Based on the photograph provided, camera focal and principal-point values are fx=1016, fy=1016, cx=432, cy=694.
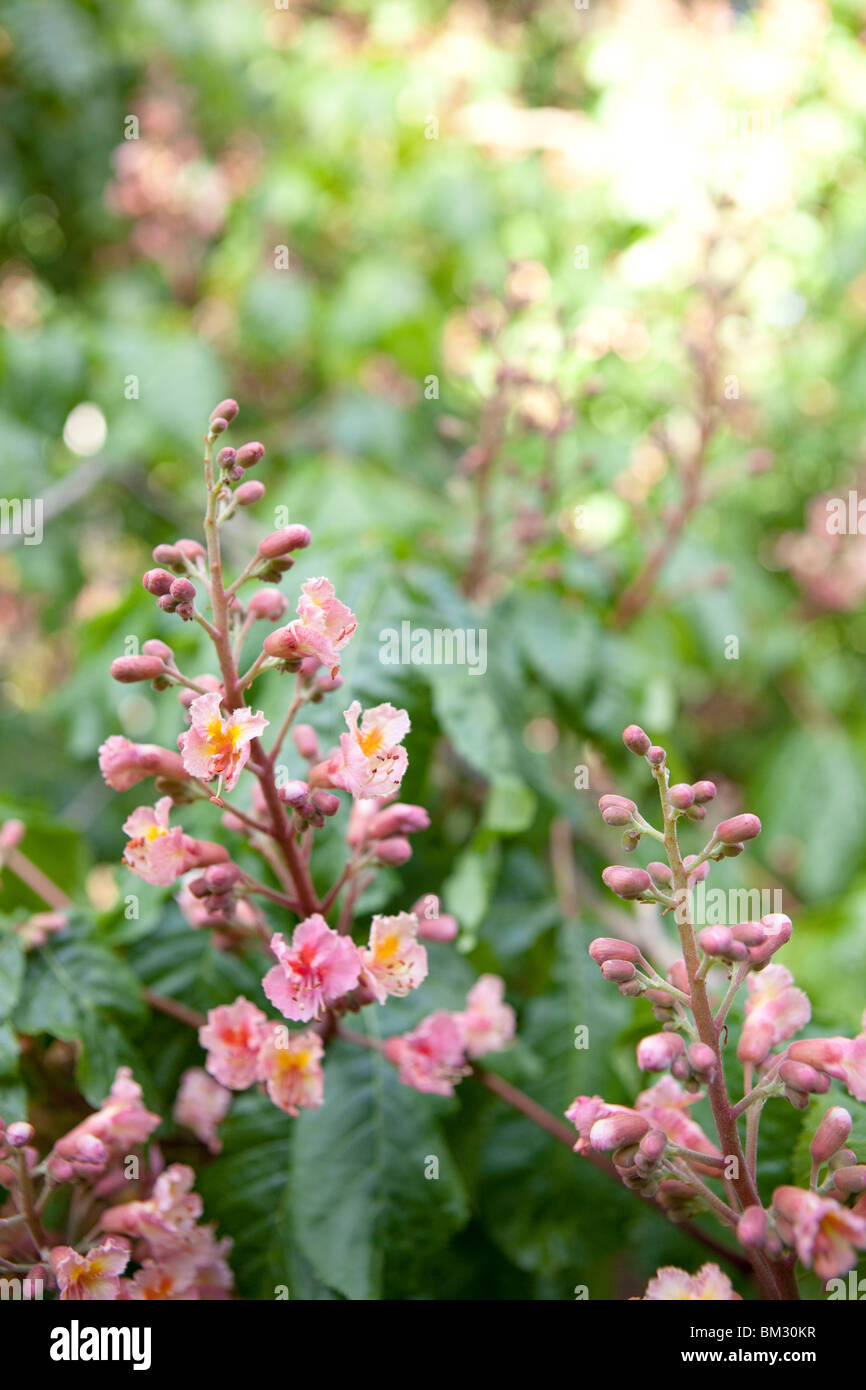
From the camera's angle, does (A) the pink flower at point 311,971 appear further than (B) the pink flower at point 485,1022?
No

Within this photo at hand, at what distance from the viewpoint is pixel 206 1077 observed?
1.09m

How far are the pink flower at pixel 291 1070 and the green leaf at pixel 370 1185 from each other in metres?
0.20

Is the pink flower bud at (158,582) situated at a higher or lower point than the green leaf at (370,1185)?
higher

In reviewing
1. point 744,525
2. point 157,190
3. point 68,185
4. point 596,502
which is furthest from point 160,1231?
point 68,185

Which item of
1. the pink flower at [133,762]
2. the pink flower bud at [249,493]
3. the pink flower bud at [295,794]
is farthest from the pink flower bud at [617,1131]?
the pink flower bud at [249,493]

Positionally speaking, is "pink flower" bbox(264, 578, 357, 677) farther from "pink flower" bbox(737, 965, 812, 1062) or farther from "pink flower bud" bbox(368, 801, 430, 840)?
"pink flower" bbox(737, 965, 812, 1062)

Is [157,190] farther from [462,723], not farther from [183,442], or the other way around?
[462,723]

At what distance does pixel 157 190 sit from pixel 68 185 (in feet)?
1.87

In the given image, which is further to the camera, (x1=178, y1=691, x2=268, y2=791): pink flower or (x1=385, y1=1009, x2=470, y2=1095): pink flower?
(x1=385, y1=1009, x2=470, y2=1095): pink flower

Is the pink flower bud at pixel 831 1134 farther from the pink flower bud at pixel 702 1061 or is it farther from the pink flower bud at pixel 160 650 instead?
the pink flower bud at pixel 160 650

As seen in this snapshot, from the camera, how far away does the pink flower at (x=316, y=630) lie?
0.77m

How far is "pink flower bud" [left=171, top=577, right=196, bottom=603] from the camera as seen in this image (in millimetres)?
755

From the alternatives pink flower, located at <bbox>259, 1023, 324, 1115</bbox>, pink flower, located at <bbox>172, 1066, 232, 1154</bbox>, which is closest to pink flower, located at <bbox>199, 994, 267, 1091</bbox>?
pink flower, located at <bbox>259, 1023, 324, 1115</bbox>

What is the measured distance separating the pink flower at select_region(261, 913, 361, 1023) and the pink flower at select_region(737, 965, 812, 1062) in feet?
1.05
